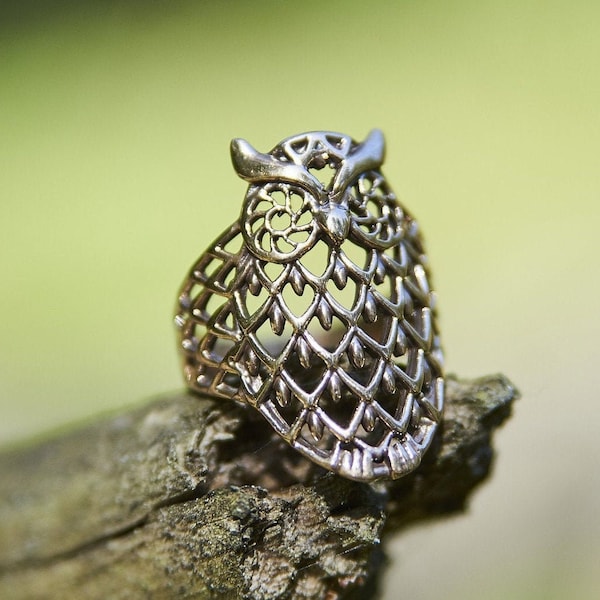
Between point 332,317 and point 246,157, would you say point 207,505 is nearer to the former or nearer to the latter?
point 332,317

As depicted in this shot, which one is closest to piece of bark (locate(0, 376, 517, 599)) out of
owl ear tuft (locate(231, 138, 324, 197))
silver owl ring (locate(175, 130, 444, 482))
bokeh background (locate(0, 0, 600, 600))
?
silver owl ring (locate(175, 130, 444, 482))

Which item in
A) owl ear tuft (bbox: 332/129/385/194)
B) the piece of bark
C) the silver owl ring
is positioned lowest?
the piece of bark

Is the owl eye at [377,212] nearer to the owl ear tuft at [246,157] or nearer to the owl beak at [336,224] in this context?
the owl beak at [336,224]

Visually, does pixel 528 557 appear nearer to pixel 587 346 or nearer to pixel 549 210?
pixel 587 346

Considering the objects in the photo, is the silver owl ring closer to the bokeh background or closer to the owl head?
the owl head

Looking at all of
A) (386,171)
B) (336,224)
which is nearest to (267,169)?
(336,224)

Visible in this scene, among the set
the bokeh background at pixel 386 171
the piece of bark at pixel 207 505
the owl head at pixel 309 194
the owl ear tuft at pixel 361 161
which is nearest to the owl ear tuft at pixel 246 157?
the owl head at pixel 309 194

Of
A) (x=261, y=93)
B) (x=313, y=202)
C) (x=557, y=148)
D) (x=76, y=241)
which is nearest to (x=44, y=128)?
(x=76, y=241)

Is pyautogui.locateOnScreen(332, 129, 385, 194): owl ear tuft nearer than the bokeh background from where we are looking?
Yes
